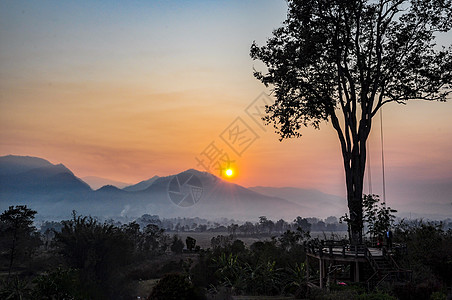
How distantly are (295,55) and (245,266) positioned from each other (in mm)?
15460

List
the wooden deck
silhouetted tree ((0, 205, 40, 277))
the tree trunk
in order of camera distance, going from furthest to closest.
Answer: silhouetted tree ((0, 205, 40, 277)) → the tree trunk → the wooden deck

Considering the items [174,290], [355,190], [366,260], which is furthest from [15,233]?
[366,260]

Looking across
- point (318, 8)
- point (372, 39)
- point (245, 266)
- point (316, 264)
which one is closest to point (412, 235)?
point (316, 264)

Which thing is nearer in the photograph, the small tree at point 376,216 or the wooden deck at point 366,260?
the wooden deck at point 366,260

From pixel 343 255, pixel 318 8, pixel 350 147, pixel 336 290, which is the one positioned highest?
pixel 318 8

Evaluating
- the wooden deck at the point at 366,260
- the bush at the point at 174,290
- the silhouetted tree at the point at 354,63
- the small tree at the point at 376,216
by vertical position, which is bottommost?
the bush at the point at 174,290

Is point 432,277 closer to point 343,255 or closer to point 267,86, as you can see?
point 343,255

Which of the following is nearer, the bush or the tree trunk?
the bush

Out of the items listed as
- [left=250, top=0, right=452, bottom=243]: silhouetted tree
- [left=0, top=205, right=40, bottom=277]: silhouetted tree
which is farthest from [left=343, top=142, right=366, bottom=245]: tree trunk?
[left=0, top=205, right=40, bottom=277]: silhouetted tree

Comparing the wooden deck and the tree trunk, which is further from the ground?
the tree trunk

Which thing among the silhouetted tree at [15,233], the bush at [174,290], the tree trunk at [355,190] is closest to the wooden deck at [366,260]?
the tree trunk at [355,190]

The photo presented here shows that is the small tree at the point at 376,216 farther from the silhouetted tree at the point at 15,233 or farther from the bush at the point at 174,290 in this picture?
the silhouetted tree at the point at 15,233

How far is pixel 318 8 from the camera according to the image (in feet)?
94.5

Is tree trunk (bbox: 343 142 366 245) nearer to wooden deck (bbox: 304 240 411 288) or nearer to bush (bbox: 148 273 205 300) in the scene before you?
wooden deck (bbox: 304 240 411 288)
